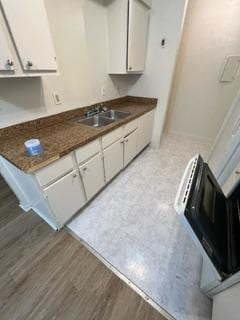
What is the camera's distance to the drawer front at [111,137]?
1.63 m

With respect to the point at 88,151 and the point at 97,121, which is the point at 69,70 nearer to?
the point at 97,121

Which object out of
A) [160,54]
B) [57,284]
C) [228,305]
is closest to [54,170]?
[57,284]

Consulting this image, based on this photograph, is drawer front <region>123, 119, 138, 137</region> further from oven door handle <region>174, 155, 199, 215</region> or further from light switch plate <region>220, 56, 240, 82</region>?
light switch plate <region>220, 56, 240, 82</region>

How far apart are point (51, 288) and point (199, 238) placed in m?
1.19

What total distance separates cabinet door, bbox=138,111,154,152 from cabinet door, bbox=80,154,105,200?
101cm

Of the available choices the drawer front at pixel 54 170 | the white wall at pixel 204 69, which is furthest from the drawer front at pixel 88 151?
the white wall at pixel 204 69

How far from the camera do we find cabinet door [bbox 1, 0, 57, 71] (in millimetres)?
930

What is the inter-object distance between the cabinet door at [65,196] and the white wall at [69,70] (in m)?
0.77

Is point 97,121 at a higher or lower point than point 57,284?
higher

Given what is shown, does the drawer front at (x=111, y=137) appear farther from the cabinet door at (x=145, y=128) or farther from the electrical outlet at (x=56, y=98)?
the electrical outlet at (x=56, y=98)

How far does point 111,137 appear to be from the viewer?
5.63 ft

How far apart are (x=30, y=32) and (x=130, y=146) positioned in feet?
5.30

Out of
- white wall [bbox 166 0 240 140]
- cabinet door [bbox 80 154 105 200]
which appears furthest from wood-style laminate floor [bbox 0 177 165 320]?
white wall [bbox 166 0 240 140]

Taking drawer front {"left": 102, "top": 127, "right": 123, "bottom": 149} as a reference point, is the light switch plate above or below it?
above
